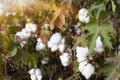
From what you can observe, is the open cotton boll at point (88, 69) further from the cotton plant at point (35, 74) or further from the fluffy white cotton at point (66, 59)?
the cotton plant at point (35, 74)

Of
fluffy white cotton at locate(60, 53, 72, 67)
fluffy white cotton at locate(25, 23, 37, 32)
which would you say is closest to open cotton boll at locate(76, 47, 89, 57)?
fluffy white cotton at locate(60, 53, 72, 67)

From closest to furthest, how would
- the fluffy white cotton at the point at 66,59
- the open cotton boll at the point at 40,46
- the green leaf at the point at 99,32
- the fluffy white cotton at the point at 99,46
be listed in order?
the green leaf at the point at 99,32 < the fluffy white cotton at the point at 99,46 < the fluffy white cotton at the point at 66,59 < the open cotton boll at the point at 40,46

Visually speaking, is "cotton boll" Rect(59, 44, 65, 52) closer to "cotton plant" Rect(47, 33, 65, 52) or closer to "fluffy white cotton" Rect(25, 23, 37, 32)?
"cotton plant" Rect(47, 33, 65, 52)

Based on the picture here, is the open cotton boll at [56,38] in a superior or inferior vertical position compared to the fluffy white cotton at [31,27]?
inferior

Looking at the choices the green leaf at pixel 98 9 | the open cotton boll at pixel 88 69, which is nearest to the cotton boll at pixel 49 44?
the open cotton boll at pixel 88 69

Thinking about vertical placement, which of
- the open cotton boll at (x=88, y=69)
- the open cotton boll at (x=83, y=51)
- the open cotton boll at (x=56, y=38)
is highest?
the open cotton boll at (x=56, y=38)

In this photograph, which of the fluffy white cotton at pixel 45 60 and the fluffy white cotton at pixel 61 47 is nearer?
the fluffy white cotton at pixel 61 47

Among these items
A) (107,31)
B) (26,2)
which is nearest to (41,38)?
(26,2)

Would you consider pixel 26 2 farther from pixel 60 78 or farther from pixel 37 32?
pixel 60 78
